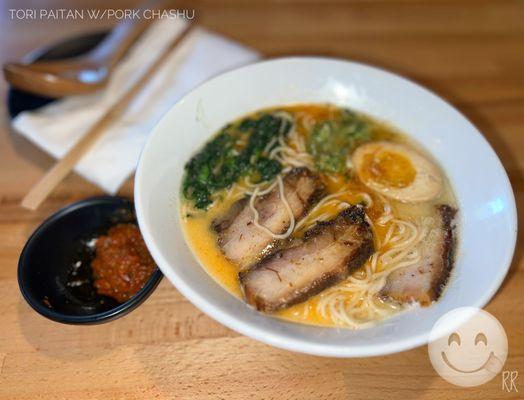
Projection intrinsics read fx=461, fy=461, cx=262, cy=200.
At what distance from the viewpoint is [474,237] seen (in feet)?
7.04

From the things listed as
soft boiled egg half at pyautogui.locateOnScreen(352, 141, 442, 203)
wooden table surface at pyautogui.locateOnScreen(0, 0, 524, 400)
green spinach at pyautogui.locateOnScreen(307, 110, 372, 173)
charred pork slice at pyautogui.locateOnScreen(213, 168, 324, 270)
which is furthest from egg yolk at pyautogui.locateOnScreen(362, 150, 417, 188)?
wooden table surface at pyautogui.locateOnScreen(0, 0, 524, 400)

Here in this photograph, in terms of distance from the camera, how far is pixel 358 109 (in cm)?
288

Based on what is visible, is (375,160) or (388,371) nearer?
(388,371)

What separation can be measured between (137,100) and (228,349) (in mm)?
1894

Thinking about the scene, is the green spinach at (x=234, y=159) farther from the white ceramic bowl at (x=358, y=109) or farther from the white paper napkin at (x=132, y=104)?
the white paper napkin at (x=132, y=104)

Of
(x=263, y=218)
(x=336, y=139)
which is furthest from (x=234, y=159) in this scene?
(x=336, y=139)

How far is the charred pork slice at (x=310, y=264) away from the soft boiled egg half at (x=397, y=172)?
1.14 feet

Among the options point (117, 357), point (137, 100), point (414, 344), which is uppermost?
point (414, 344)

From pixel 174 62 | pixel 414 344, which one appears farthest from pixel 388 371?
pixel 174 62

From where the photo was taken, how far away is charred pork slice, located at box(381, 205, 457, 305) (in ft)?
6.43

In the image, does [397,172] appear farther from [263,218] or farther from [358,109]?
[263,218]

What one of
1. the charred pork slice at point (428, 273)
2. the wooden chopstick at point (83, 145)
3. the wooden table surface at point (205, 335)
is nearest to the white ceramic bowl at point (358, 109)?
the charred pork slice at point (428, 273)

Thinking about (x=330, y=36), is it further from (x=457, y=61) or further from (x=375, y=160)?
(x=375, y=160)

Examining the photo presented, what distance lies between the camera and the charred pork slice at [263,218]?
216cm
